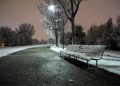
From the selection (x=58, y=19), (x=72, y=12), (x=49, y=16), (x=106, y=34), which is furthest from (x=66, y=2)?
(x=49, y=16)

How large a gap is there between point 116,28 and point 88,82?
19.4m

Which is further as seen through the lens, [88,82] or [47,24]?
[47,24]

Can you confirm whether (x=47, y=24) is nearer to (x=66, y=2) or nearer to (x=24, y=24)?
(x=66, y=2)

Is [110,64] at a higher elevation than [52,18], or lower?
lower

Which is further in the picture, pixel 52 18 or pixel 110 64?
pixel 52 18

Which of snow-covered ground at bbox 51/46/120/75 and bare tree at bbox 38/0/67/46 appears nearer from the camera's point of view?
snow-covered ground at bbox 51/46/120/75

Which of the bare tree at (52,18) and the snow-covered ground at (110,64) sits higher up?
the bare tree at (52,18)

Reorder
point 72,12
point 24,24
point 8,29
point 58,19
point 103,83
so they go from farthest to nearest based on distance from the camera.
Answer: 1. point 24,24
2. point 8,29
3. point 58,19
4. point 72,12
5. point 103,83

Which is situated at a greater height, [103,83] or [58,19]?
[58,19]

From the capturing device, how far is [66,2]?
2978cm

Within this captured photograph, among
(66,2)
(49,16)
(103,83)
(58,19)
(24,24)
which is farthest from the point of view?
(24,24)

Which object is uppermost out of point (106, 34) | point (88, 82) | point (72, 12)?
point (72, 12)

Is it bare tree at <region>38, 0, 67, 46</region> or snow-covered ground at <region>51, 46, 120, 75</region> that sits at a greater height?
bare tree at <region>38, 0, 67, 46</region>

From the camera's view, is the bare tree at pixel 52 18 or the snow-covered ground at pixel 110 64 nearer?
the snow-covered ground at pixel 110 64
